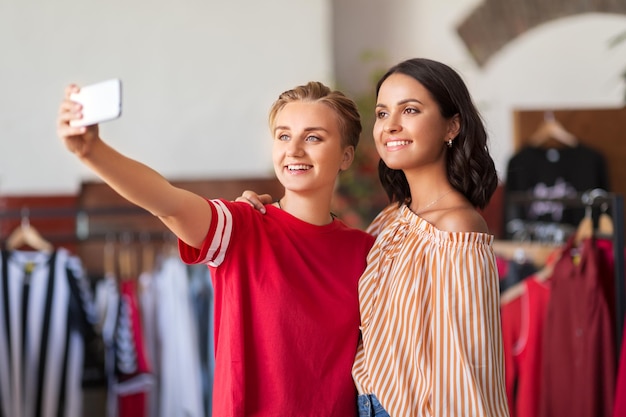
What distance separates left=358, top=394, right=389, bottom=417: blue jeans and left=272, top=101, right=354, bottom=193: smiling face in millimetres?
434

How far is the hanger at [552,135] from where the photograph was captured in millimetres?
5188

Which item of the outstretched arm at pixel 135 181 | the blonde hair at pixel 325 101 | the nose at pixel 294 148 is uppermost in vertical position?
the blonde hair at pixel 325 101

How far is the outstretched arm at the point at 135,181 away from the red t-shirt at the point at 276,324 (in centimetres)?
9

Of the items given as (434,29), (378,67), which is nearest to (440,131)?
(378,67)

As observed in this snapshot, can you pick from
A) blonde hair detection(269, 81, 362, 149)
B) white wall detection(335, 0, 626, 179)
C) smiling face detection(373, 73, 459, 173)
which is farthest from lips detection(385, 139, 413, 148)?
white wall detection(335, 0, 626, 179)

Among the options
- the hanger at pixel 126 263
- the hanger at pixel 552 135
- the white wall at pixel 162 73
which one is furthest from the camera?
the hanger at pixel 552 135

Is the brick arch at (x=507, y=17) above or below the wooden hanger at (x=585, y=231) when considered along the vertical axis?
above

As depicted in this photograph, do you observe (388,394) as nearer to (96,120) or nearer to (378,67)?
(96,120)

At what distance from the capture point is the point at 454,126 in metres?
1.75

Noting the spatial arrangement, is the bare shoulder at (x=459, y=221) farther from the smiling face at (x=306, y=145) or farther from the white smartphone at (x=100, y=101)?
the white smartphone at (x=100, y=101)

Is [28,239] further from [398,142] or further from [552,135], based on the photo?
[552,135]

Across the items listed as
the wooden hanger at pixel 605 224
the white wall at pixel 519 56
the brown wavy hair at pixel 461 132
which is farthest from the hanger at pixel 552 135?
the brown wavy hair at pixel 461 132

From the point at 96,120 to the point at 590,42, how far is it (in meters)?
5.14

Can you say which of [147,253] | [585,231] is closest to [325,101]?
[585,231]
